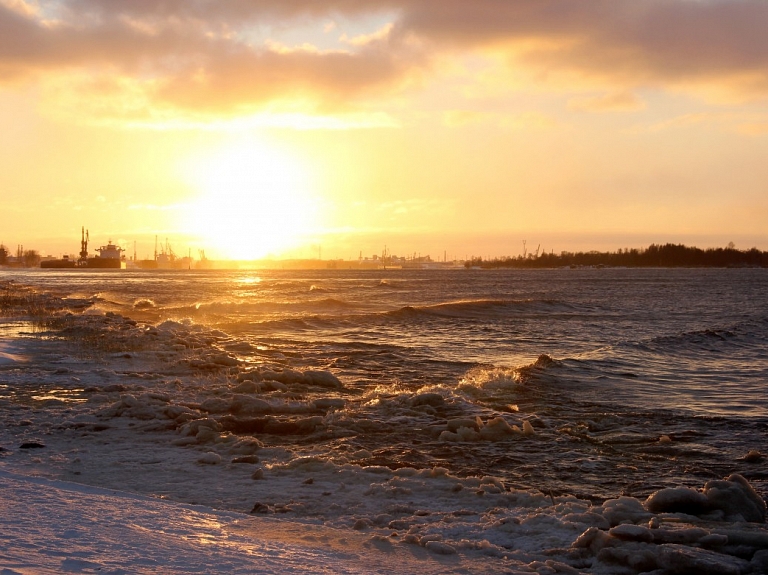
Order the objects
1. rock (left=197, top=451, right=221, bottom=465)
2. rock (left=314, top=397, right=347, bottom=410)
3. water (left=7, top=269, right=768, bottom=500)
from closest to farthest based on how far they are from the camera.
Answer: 1. rock (left=197, top=451, right=221, bottom=465)
2. water (left=7, top=269, right=768, bottom=500)
3. rock (left=314, top=397, right=347, bottom=410)

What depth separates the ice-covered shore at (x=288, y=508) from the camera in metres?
5.27

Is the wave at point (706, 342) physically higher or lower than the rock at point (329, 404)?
lower

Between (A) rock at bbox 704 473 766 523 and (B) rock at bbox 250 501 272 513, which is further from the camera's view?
(A) rock at bbox 704 473 766 523

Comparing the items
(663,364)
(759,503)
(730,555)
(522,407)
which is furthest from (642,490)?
(663,364)

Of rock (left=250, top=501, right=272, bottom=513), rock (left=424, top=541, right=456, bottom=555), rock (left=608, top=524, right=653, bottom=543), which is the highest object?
rock (left=608, top=524, right=653, bottom=543)

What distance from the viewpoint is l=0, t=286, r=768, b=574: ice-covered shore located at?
17.3 feet

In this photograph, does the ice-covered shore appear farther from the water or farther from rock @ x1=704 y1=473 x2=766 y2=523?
the water

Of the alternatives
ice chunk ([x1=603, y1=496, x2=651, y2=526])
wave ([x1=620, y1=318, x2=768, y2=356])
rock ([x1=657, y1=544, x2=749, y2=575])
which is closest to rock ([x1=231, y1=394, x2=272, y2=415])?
ice chunk ([x1=603, y1=496, x2=651, y2=526])

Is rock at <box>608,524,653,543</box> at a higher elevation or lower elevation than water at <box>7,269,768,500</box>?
higher

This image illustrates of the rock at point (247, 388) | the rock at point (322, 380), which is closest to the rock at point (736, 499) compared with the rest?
the rock at point (247, 388)

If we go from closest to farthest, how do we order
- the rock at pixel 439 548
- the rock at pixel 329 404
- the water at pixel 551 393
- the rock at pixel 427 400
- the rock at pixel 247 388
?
the rock at pixel 439 548 → the water at pixel 551 393 → the rock at pixel 329 404 → the rock at pixel 427 400 → the rock at pixel 247 388

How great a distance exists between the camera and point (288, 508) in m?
6.74

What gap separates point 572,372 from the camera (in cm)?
1819

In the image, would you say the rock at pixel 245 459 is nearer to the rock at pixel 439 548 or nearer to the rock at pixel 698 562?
the rock at pixel 439 548
